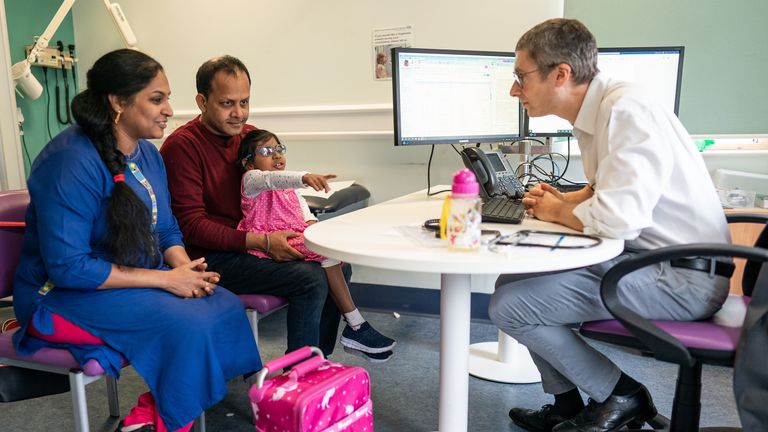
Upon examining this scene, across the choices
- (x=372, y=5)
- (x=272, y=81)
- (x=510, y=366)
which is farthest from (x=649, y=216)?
(x=272, y=81)

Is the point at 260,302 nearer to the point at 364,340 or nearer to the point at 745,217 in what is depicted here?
the point at 364,340

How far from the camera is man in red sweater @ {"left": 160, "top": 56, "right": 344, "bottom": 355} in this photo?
1.79 meters

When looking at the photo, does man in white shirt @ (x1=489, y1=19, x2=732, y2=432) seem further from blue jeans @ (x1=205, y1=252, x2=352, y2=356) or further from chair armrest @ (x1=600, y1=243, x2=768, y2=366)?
blue jeans @ (x1=205, y1=252, x2=352, y2=356)

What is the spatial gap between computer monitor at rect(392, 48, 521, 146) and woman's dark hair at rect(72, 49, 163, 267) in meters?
0.84

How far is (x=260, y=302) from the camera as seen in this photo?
1.76 meters

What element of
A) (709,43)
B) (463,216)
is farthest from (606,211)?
(709,43)

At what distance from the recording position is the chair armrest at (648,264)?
1.18 m

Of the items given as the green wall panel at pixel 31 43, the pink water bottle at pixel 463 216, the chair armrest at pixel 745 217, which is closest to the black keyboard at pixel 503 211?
the pink water bottle at pixel 463 216

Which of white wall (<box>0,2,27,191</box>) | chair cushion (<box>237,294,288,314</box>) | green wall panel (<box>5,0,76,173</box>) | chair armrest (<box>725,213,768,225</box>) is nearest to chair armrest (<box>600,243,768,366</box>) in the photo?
chair armrest (<box>725,213,768,225</box>)

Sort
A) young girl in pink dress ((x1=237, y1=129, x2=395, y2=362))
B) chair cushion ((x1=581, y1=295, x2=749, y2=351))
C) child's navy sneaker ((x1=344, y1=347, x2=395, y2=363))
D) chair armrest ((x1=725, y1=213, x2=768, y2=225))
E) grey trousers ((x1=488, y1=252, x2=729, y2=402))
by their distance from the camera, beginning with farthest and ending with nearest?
child's navy sneaker ((x1=344, y1=347, x2=395, y2=363)), young girl in pink dress ((x1=237, y1=129, x2=395, y2=362)), chair armrest ((x1=725, y1=213, x2=768, y2=225)), grey trousers ((x1=488, y1=252, x2=729, y2=402)), chair cushion ((x1=581, y1=295, x2=749, y2=351))

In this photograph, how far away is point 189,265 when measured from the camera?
1.59 m

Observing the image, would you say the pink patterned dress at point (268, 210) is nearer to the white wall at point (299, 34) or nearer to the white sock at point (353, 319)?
the white sock at point (353, 319)

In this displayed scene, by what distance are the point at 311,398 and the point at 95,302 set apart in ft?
1.90

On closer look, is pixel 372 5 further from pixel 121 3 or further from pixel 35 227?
pixel 35 227
